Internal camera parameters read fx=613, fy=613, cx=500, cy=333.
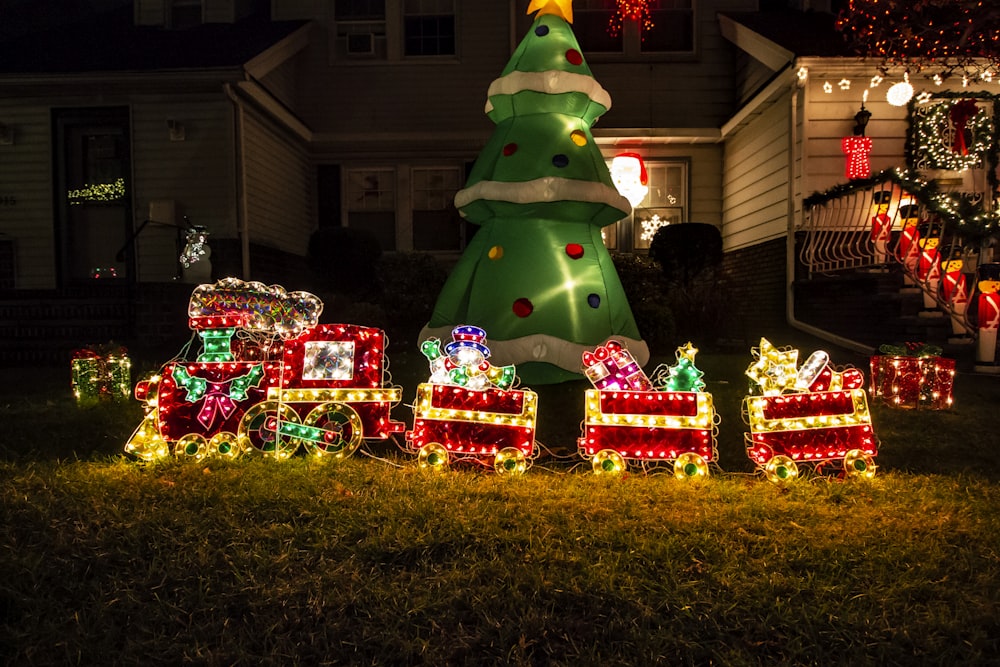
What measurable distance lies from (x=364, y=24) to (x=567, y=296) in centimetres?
983

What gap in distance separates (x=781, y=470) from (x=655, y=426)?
782 millimetres

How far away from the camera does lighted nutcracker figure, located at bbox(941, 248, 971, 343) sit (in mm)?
7352

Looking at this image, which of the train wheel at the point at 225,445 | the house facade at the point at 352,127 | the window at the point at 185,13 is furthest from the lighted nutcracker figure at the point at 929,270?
the window at the point at 185,13

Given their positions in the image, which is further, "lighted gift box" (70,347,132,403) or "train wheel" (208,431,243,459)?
"lighted gift box" (70,347,132,403)

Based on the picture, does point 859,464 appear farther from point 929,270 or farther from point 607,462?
point 929,270

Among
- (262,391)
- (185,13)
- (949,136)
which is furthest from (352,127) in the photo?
(949,136)

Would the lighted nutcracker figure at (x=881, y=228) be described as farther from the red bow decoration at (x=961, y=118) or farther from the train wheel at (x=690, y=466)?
the train wheel at (x=690, y=466)

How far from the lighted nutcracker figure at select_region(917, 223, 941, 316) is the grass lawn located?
444cm

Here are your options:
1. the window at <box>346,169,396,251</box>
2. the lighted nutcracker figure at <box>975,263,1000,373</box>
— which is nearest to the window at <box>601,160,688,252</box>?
the window at <box>346,169,396,251</box>

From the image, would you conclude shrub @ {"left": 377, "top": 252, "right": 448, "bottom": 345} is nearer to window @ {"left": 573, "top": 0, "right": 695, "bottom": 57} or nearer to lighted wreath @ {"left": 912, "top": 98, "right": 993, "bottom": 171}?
window @ {"left": 573, "top": 0, "right": 695, "bottom": 57}

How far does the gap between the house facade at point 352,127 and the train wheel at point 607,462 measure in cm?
730

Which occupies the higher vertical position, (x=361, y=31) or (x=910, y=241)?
(x=361, y=31)

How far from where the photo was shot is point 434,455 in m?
3.77

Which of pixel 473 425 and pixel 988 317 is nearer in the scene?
pixel 473 425
